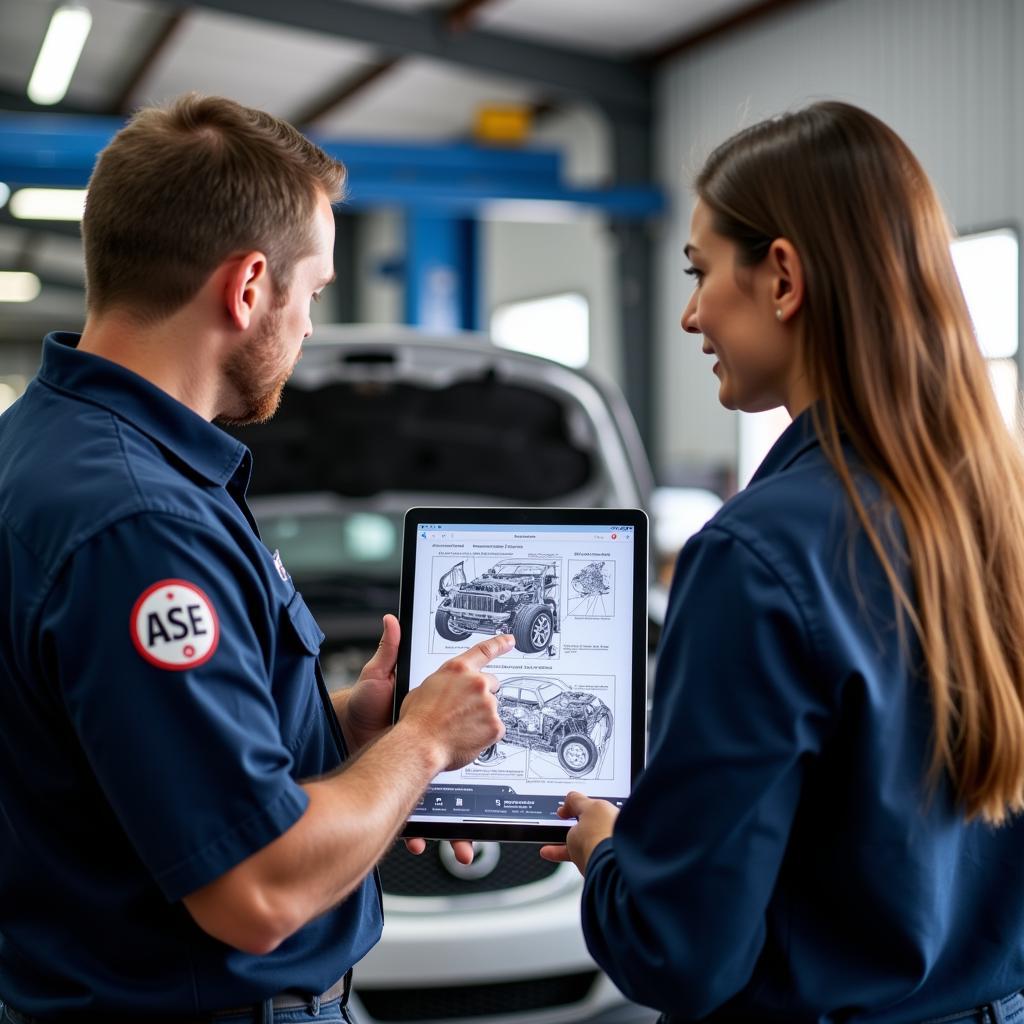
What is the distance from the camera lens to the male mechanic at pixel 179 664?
1.13m

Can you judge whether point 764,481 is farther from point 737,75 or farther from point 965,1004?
point 737,75

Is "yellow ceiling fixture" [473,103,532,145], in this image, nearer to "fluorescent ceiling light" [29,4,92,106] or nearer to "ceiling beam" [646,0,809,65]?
"ceiling beam" [646,0,809,65]

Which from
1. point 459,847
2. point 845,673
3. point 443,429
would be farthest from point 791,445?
point 443,429

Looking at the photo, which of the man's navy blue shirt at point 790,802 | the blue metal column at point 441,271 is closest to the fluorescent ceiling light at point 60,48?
the blue metal column at point 441,271

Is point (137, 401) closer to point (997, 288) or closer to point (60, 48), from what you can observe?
point (997, 288)

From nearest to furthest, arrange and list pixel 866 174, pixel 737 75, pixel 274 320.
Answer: pixel 866 174 < pixel 274 320 < pixel 737 75

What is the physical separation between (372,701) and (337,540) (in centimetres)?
231

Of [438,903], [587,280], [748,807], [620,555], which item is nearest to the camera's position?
[748,807]

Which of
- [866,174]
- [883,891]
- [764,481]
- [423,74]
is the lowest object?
[883,891]

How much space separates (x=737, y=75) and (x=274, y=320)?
8.04 meters

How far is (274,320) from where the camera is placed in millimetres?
1372

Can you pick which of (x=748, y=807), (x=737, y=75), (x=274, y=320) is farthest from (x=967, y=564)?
(x=737, y=75)

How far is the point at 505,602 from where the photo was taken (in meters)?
1.67

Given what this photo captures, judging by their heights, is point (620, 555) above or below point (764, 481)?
below
